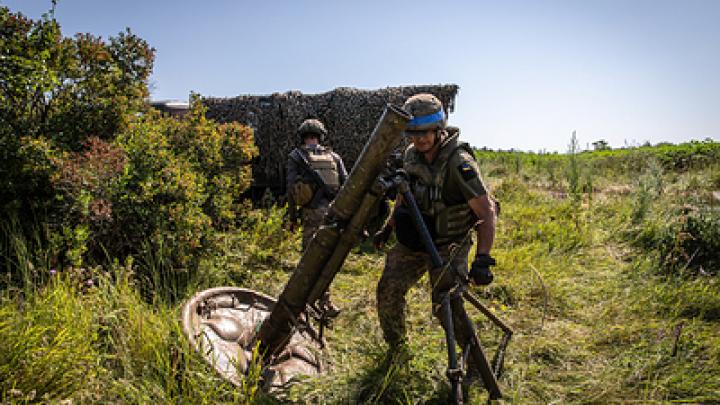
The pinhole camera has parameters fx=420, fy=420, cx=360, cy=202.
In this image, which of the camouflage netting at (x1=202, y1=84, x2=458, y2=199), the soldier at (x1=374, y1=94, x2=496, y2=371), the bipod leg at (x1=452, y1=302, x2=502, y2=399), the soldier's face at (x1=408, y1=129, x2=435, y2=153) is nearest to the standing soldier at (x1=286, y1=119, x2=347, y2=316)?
the soldier at (x1=374, y1=94, x2=496, y2=371)

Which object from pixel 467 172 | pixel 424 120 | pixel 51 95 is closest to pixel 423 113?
pixel 424 120

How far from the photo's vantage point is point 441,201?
309 cm

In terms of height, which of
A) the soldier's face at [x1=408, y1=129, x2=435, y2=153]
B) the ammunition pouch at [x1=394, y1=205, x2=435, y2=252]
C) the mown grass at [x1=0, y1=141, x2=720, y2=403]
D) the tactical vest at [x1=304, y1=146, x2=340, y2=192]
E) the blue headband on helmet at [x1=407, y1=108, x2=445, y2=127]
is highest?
the blue headband on helmet at [x1=407, y1=108, x2=445, y2=127]

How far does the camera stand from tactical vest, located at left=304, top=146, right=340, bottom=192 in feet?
16.6

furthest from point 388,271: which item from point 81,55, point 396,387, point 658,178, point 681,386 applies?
point 658,178

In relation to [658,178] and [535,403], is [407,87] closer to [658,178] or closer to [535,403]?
[658,178]

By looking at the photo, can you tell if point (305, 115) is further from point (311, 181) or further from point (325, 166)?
point (311, 181)

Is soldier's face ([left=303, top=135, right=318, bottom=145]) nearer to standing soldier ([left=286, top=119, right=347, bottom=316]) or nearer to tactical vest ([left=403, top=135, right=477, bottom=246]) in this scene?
standing soldier ([left=286, top=119, right=347, bottom=316])

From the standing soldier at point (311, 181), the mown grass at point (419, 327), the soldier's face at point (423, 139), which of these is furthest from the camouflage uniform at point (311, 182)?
the soldier's face at point (423, 139)

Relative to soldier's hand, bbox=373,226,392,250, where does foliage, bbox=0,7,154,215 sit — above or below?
above

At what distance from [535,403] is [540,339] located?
108cm

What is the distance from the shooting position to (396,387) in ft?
9.15

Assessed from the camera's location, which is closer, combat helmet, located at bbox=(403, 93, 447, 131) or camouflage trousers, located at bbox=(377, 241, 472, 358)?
combat helmet, located at bbox=(403, 93, 447, 131)

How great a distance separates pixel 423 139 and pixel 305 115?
5941 mm
